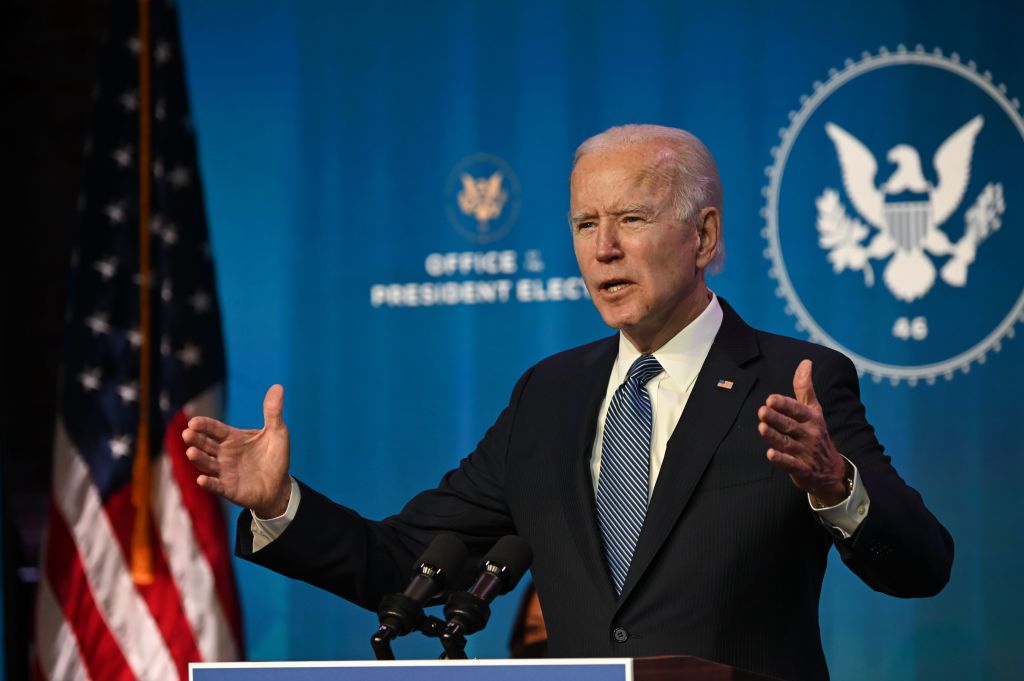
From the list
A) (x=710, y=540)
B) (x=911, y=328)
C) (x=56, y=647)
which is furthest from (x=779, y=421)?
(x=56, y=647)

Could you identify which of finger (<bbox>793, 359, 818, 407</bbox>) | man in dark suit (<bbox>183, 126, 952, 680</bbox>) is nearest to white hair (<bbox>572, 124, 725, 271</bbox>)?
man in dark suit (<bbox>183, 126, 952, 680</bbox>)

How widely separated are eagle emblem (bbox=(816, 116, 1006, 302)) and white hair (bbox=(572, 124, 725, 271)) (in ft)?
6.35

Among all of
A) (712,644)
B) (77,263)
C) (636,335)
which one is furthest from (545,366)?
(77,263)

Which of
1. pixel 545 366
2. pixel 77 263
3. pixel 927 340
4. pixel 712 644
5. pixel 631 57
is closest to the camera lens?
pixel 712 644

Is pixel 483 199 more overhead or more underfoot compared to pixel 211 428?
more overhead

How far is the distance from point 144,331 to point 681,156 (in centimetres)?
290

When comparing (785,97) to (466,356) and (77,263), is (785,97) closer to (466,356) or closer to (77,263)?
(466,356)

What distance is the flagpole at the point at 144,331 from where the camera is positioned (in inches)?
173

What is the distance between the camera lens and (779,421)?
1574 millimetres

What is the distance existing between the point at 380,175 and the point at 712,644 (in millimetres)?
2867

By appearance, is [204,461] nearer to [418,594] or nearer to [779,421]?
[418,594]

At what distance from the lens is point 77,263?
14.8ft

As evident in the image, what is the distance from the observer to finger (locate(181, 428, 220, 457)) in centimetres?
190

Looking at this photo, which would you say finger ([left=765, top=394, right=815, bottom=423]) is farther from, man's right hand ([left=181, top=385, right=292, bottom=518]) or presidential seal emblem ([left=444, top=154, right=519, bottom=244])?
presidential seal emblem ([left=444, top=154, right=519, bottom=244])
